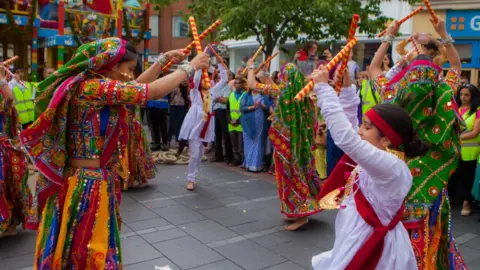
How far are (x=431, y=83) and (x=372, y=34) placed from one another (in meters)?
9.31

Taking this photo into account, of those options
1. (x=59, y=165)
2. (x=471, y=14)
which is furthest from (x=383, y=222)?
(x=471, y=14)

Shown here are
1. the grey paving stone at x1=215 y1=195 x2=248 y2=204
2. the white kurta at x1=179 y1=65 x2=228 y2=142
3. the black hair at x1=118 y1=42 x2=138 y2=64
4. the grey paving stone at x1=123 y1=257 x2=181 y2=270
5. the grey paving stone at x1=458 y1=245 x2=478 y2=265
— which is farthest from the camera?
the white kurta at x1=179 y1=65 x2=228 y2=142

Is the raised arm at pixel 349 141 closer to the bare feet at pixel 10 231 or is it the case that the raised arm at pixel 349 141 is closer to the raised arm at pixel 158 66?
the raised arm at pixel 158 66

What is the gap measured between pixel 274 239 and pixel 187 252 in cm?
95

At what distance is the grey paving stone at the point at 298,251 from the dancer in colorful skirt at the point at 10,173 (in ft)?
8.26

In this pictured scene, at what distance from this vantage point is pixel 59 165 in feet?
A: 9.18

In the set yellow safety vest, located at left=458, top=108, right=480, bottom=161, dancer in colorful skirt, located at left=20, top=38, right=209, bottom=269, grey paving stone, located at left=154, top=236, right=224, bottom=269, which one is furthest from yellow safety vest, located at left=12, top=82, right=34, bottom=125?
yellow safety vest, located at left=458, top=108, right=480, bottom=161

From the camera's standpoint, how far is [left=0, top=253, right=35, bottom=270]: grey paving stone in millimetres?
3926

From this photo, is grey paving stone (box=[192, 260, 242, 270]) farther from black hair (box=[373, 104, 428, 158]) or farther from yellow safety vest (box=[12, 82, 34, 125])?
yellow safety vest (box=[12, 82, 34, 125])

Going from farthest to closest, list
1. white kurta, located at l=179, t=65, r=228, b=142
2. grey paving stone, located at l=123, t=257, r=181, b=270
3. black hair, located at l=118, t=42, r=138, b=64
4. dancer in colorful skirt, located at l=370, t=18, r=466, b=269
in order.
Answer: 1. white kurta, located at l=179, t=65, r=228, b=142
2. grey paving stone, located at l=123, t=257, r=181, b=270
3. dancer in colorful skirt, located at l=370, t=18, r=466, b=269
4. black hair, located at l=118, t=42, r=138, b=64

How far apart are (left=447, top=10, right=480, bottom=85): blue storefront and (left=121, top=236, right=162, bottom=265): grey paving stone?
43.6 ft

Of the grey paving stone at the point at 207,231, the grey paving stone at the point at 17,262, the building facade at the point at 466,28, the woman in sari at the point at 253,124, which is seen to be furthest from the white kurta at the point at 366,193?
the building facade at the point at 466,28

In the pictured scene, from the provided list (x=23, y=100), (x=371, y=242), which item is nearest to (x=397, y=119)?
(x=371, y=242)

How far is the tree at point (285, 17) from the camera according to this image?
33.2 feet
